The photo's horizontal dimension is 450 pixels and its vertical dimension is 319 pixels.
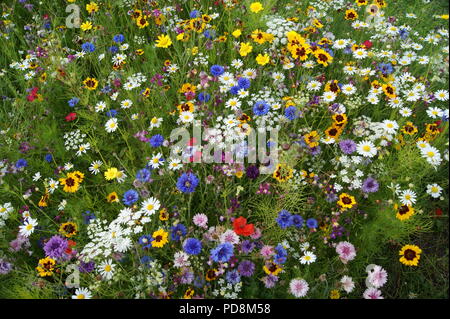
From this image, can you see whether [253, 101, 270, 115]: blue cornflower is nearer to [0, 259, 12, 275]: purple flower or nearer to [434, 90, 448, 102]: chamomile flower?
[434, 90, 448, 102]: chamomile flower

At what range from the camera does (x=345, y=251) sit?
190 cm

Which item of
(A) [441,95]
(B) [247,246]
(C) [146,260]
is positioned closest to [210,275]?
(B) [247,246]

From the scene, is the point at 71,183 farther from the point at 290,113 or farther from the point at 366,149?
the point at 366,149

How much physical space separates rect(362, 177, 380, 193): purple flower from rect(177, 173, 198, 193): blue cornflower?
3.30ft

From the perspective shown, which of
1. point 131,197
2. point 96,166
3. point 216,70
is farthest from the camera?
point 216,70

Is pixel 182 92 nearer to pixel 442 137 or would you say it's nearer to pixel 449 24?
pixel 442 137

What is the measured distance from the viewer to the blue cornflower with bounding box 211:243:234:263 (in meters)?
1.66

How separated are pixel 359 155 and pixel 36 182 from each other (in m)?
2.23

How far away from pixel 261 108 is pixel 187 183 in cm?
77

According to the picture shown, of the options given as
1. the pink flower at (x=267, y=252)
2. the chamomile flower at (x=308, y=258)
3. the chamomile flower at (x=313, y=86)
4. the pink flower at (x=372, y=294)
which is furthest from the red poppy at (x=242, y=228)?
the chamomile flower at (x=313, y=86)

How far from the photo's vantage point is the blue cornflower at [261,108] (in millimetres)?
2273

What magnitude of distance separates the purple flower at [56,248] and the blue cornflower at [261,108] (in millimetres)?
Result: 1374
